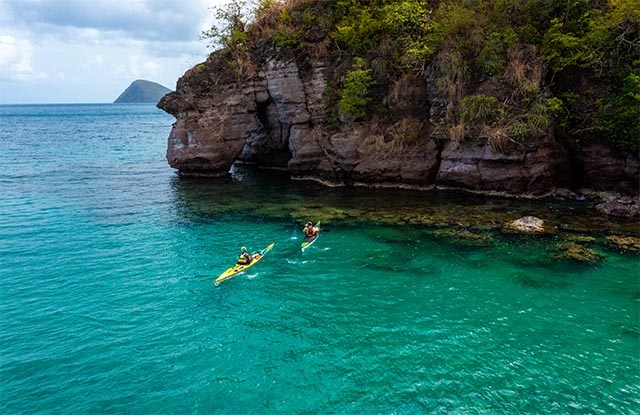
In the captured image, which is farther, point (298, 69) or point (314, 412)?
point (298, 69)

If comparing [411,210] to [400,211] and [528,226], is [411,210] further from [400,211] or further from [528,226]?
[528,226]

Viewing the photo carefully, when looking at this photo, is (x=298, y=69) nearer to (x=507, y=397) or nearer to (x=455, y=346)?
(x=455, y=346)

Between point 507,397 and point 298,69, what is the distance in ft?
95.0

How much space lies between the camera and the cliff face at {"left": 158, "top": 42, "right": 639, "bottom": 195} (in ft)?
89.2

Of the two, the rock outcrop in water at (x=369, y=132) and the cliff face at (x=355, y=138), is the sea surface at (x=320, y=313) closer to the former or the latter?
the cliff face at (x=355, y=138)

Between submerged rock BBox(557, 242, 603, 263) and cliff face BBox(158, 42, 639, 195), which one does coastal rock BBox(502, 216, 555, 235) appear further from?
cliff face BBox(158, 42, 639, 195)

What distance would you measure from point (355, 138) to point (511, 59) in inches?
465

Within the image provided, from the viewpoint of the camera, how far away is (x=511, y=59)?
26.8 m

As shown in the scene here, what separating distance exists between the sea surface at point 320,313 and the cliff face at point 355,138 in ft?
9.99

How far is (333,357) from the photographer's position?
40.8 ft

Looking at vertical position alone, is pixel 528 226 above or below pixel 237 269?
above

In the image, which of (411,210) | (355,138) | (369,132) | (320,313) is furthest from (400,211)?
(320,313)

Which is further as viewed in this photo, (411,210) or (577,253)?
(411,210)

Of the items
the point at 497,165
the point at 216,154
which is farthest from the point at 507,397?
the point at 216,154
